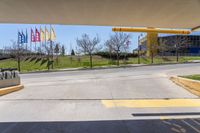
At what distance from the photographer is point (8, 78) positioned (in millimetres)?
21203

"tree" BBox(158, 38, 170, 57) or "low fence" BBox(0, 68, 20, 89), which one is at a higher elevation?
A: "tree" BBox(158, 38, 170, 57)

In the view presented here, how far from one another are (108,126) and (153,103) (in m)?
5.78

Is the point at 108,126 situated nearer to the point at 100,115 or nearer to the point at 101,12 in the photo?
the point at 100,115

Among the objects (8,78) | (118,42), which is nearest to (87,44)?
(118,42)

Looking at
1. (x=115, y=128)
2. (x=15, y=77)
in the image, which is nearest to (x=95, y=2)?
(x=115, y=128)

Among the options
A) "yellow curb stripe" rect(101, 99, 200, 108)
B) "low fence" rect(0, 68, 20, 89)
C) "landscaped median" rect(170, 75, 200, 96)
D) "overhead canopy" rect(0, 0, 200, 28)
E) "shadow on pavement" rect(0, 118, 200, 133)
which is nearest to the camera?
"shadow on pavement" rect(0, 118, 200, 133)

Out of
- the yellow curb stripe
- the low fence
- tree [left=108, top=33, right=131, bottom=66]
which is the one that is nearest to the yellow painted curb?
the low fence

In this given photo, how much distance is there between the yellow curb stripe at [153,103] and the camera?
1442 cm

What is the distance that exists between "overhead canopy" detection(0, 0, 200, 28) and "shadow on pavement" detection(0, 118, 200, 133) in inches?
145

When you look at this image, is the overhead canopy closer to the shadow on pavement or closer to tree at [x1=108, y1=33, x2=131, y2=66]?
the shadow on pavement

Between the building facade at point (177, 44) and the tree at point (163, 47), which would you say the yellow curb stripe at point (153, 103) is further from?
the tree at point (163, 47)

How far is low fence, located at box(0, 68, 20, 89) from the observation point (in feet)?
67.2

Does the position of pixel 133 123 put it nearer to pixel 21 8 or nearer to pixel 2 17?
pixel 21 8

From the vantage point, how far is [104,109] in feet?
43.6
